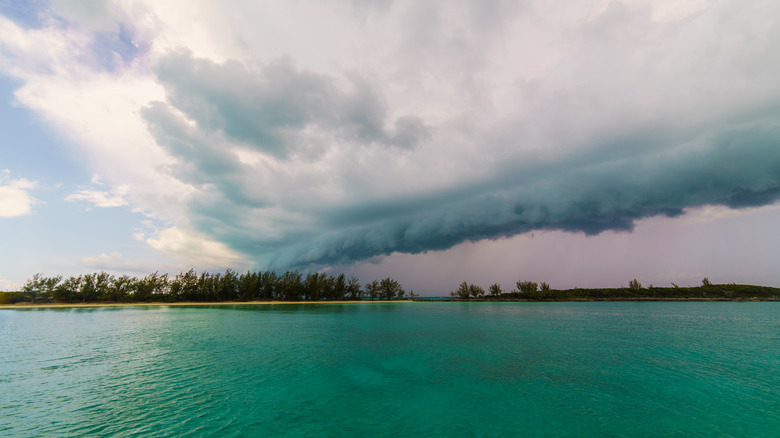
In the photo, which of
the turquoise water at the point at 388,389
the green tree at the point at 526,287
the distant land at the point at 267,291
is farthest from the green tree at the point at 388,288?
the turquoise water at the point at 388,389

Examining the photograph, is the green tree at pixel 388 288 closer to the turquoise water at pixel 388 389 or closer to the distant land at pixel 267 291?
the distant land at pixel 267 291

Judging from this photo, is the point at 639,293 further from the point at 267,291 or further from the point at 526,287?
the point at 267,291

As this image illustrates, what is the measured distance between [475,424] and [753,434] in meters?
11.2

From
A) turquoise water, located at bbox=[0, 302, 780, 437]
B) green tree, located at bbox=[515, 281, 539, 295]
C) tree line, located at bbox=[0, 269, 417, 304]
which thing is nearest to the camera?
turquoise water, located at bbox=[0, 302, 780, 437]

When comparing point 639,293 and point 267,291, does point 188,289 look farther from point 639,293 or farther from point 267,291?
point 639,293

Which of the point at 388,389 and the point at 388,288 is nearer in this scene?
the point at 388,389

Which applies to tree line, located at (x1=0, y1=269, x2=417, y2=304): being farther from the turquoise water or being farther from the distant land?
the turquoise water

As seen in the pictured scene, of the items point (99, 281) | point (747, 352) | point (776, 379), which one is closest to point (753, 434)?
point (776, 379)

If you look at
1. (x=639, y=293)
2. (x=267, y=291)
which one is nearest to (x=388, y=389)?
(x=267, y=291)

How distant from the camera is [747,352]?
86.8 feet

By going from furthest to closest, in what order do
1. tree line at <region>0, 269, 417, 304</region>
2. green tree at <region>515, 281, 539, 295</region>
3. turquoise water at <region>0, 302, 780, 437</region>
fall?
green tree at <region>515, 281, 539, 295</region> → tree line at <region>0, 269, 417, 304</region> → turquoise water at <region>0, 302, 780, 437</region>

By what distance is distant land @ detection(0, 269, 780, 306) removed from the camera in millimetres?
118312

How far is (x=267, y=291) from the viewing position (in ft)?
490

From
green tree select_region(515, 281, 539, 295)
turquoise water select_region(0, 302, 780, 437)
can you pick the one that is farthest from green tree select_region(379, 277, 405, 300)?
turquoise water select_region(0, 302, 780, 437)
